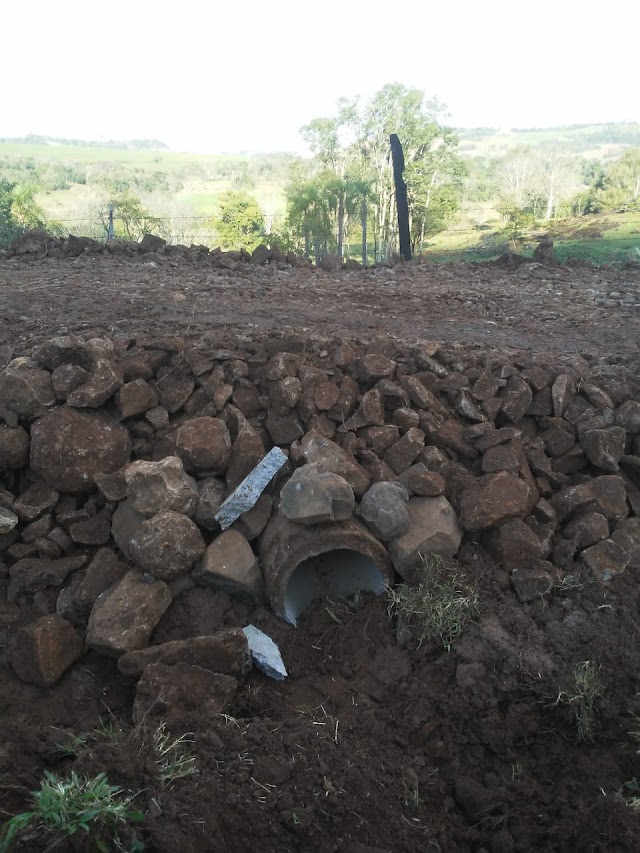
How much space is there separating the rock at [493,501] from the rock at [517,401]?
560 millimetres

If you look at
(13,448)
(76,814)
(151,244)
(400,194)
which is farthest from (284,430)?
(400,194)

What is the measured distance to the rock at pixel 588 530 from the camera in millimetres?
4074

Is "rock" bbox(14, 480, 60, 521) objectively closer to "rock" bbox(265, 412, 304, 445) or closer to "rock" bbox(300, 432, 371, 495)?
"rock" bbox(265, 412, 304, 445)

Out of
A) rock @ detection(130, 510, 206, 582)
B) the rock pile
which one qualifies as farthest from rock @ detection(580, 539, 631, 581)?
rock @ detection(130, 510, 206, 582)

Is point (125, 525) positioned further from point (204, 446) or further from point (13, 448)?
point (13, 448)

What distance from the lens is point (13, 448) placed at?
13.7ft

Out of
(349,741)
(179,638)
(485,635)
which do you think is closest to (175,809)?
(349,741)

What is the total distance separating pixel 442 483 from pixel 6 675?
8.53ft

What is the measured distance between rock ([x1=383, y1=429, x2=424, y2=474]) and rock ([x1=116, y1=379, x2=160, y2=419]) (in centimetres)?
158

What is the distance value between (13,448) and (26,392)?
1.18 feet

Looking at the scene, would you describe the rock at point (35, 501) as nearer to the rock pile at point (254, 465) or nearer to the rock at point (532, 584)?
the rock pile at point (254, 465)

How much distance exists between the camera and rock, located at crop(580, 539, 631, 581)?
3.91 m

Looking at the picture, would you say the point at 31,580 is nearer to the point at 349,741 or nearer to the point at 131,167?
the point at 349,741

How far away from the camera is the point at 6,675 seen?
3.48 m
